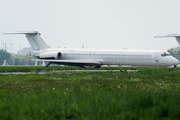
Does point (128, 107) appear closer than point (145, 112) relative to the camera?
No

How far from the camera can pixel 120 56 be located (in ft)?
113

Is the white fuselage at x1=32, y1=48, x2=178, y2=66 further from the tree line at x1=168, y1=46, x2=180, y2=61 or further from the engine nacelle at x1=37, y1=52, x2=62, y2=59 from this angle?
the tree line at x1=168, y1=46, x2=180, y2=61

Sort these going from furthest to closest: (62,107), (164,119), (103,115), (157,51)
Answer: (157,51), (62,107), (103,115), (164,119)

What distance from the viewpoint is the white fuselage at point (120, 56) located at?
3444cm

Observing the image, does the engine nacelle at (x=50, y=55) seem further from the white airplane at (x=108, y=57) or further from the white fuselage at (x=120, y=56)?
the white fuselage at (x=120, y=56)

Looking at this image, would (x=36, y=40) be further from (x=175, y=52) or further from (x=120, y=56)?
(x=175, y=52)

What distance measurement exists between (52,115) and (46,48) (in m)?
31.7

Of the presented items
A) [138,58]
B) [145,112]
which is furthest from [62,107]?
[138,58]

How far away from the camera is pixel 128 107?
6191 mm

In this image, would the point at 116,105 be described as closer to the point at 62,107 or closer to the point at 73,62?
the point at 62,107

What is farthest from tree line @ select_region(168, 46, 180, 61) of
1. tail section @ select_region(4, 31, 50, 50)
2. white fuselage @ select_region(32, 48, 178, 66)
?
tail section @ select_region(4, 31, 50, 50)

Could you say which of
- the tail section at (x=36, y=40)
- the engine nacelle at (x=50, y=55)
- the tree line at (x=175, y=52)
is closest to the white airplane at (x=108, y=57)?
the engine nacelle at (x=50, y=55)

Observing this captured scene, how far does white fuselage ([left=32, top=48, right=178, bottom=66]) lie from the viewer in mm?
34438

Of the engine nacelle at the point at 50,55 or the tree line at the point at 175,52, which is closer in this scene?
the engine nacelle at the point at 50,55
